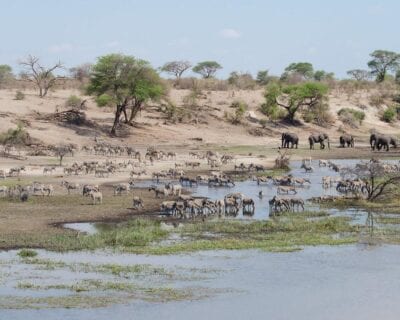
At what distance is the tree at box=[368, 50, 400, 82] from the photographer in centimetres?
11275

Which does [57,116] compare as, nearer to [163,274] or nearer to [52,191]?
[52,191]

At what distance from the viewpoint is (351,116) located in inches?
3157

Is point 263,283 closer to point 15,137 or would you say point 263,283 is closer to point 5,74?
point 15,137

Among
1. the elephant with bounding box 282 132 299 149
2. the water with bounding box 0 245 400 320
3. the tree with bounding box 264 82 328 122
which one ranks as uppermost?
the tree with bounding box 264 82 328 122

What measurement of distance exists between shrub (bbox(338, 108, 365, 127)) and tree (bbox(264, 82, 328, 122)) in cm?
393

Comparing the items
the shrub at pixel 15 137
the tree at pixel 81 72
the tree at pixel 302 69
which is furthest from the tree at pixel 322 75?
the shrub at pixel 15 137

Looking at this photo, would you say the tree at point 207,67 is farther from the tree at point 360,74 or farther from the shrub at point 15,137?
the shrub at point 15,137

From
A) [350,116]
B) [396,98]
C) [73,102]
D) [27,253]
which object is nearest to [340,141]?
[350,116]

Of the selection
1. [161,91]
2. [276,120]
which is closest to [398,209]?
[161,91]

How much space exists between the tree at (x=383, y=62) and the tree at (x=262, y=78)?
634 inches

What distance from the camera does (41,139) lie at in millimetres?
54812

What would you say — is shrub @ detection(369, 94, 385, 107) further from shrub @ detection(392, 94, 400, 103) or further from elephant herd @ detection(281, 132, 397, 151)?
elephant herd @ detection(281, 132, 397, 151)

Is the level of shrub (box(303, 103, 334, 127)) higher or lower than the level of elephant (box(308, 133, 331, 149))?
higher

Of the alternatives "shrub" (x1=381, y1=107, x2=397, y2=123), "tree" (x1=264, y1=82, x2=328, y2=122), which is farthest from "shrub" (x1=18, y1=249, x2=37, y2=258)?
"shrub" (x1=381, y1=107, x2=397, y2=123)
